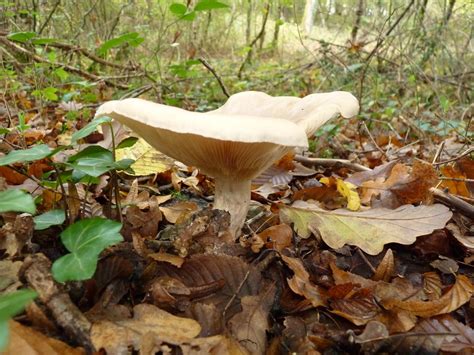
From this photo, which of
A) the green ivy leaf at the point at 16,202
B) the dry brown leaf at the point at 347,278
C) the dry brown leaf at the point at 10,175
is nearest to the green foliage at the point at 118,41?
the dry brown leaf at the point at 10,175

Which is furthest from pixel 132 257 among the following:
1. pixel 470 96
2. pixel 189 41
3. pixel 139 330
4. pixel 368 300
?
pixel 189 41

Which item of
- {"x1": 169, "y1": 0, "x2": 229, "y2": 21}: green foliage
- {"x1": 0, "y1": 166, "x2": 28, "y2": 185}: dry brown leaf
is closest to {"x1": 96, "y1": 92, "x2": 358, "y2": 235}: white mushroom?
{"x1": 0, "y1": 166, "x2": 28, "y2": 185}: dry brown leaf

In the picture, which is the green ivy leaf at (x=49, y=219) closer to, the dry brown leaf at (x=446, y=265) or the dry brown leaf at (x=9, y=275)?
the dry brown leaf at (x=9, y=275)

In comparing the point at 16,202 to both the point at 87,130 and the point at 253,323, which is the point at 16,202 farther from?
the point at 253,323

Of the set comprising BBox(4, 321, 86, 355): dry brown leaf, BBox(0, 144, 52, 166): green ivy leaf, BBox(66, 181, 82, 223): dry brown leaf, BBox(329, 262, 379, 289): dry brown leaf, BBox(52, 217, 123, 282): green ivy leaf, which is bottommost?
BBox(329, 262, 379, 289): dry brown leaf

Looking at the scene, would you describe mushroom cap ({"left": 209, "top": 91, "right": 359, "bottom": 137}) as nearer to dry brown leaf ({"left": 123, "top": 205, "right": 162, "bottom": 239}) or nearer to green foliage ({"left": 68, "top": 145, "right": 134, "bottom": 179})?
dry brown leaf ({"left": 123, "top": 205, "right": 162, "bottom": 239})

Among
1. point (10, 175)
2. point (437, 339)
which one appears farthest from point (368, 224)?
point (10, 175)
